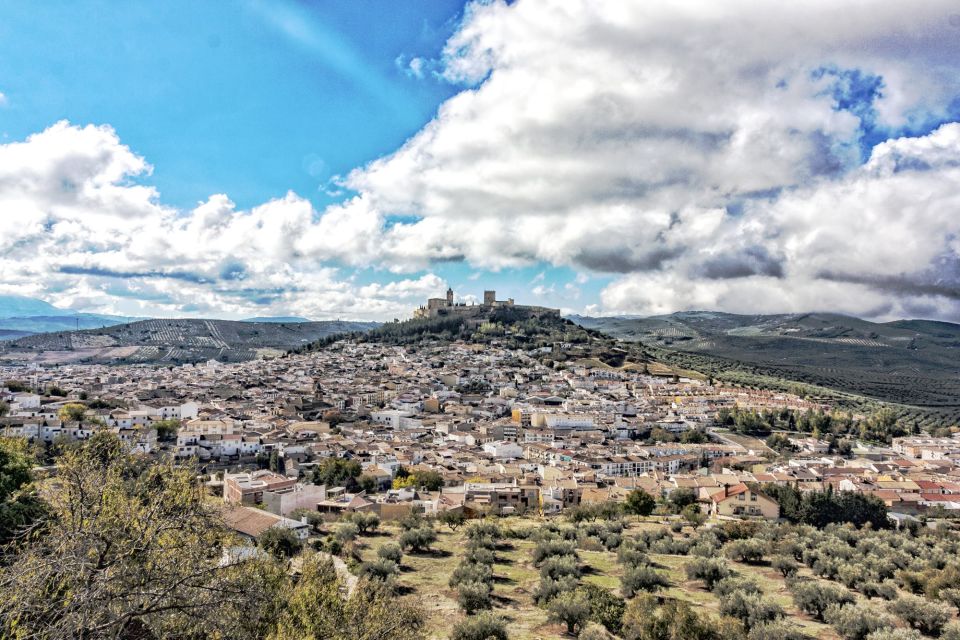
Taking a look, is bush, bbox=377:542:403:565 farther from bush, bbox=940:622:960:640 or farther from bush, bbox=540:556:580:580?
bush, bbox=940:622:960:640

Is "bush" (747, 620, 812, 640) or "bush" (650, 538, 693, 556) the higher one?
"bush" (747, 620, 812, 640)

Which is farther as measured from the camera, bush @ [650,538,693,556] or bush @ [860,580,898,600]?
bush @ [650,538,693,556]

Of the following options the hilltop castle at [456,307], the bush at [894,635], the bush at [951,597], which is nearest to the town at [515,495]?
the bush at [951,597]

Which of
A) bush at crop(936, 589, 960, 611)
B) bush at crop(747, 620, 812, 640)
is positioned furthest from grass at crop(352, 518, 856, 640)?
bush at crop(936, 589, 960, 611)

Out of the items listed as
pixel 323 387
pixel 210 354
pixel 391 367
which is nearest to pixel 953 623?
pixel 323 387

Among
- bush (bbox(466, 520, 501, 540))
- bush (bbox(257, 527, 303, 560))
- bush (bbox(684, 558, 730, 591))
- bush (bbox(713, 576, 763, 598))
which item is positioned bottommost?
bush (bbox(466, 520, 501, 540))

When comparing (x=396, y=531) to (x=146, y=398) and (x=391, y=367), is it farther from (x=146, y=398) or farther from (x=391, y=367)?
(x=391, y=367)

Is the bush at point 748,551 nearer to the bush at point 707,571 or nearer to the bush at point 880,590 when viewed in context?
the bush at point 707,571

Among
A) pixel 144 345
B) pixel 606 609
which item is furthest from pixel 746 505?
pixel 144 345

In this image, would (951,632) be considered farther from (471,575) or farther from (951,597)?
(471,575)

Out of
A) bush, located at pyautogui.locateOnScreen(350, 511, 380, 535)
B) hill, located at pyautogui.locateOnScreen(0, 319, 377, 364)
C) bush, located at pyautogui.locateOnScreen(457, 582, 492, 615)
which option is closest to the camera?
A: bush, located at pyautogui.locateOnScreen(457, 582, 492, 615)
